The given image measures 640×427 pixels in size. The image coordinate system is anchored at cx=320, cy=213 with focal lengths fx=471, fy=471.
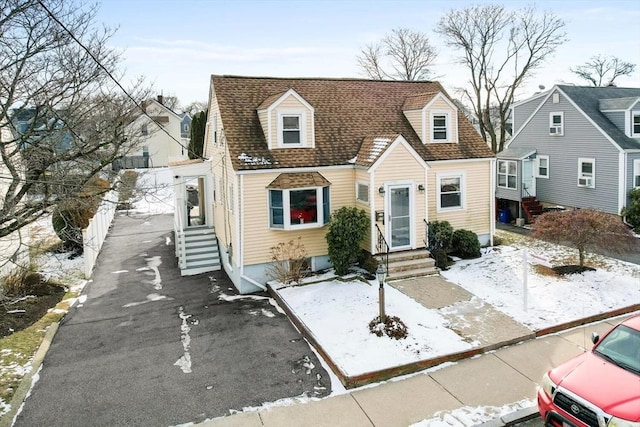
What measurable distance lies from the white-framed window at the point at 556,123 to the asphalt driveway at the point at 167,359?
1828cm

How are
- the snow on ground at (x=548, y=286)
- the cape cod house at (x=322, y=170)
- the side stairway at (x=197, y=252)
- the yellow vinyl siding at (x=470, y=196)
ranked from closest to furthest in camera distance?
1. the snow on ground at (x=548, y=286)
2. the cape cod house at (x=322, y=170)
3. the yellow vinyl siding at (x=470, y=196)
4. the side stairway at (x=197, y=252)

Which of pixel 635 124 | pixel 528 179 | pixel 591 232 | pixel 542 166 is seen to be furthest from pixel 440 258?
pixel 635 124

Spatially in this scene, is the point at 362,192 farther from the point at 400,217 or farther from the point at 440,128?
the point at 440,128

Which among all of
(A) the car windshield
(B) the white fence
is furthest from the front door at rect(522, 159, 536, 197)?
(B) the white fence

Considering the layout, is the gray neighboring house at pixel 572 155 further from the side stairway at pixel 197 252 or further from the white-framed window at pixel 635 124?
the side stairway at pixel 197 252

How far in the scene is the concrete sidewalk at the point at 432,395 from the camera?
808cm

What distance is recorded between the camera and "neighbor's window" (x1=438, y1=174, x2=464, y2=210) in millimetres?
17141

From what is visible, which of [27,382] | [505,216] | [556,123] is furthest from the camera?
[505,216]

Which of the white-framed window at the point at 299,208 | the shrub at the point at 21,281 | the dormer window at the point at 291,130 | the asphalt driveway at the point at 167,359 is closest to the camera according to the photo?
the asphalt driveway at the point at 167,359

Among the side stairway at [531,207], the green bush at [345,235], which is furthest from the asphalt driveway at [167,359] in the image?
the side stairway at [531,207]

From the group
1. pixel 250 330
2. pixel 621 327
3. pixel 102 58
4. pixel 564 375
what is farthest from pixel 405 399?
pixel 102 58

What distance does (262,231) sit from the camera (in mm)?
15188

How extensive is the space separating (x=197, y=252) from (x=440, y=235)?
358 inches

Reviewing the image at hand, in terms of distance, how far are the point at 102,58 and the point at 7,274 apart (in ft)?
26.6
